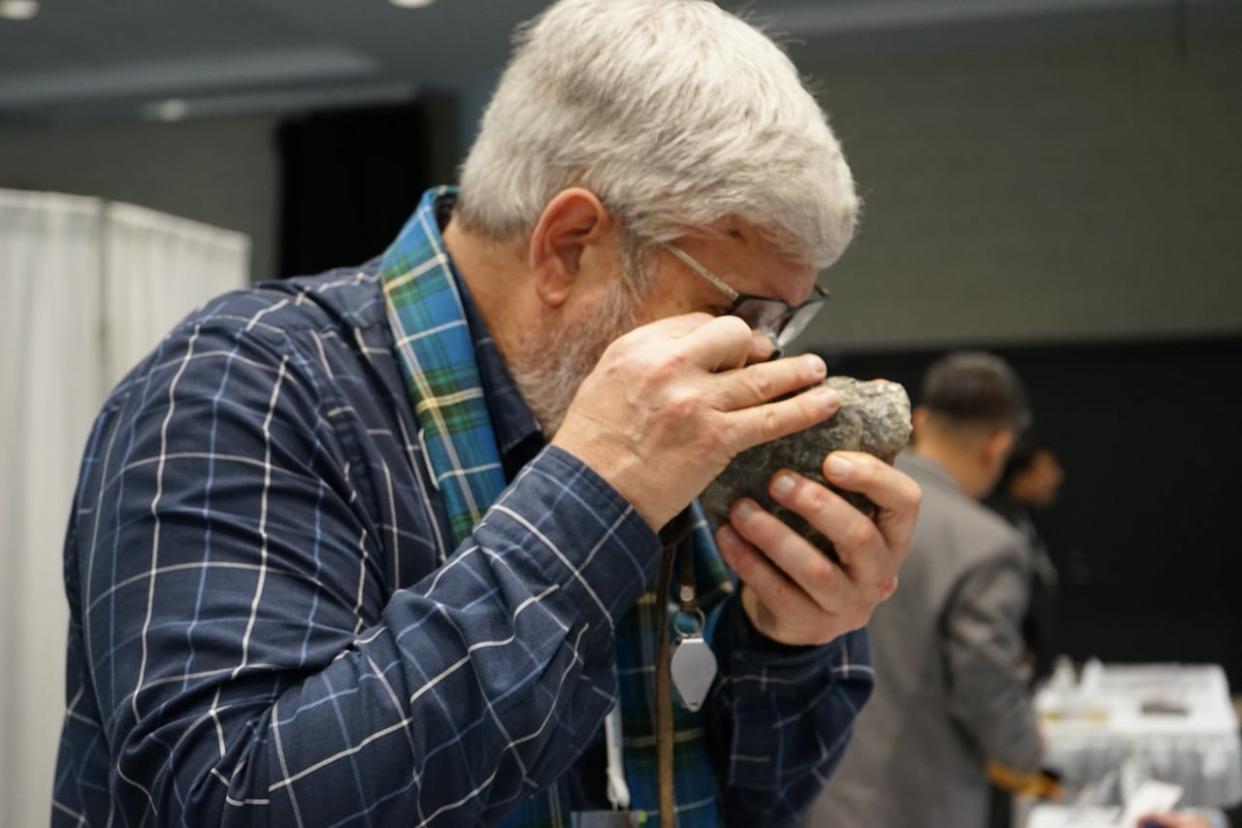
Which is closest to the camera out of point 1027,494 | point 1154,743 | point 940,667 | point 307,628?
point 307,628

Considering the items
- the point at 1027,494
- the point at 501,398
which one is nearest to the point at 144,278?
the point at 501,398

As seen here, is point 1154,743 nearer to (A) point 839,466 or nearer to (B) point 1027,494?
(B) point 1027,494

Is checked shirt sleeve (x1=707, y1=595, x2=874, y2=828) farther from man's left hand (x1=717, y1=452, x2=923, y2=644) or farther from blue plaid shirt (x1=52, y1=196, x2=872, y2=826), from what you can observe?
blue plaid shirt (x1=52, y1=196, x2=872, y2=826)

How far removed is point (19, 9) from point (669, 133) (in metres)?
3.48

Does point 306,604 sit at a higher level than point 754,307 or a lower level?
lower

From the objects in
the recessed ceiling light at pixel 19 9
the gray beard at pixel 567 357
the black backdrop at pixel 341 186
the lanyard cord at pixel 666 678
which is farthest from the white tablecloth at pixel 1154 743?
the recessed ceiling light at pixel 19 9

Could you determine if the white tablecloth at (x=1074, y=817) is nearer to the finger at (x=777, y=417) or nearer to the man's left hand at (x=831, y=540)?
the man's left hand at (x=831, y=540)

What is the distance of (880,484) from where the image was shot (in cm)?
94

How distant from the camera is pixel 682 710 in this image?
3.66 ft

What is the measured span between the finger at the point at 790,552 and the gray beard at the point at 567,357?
0.55ft

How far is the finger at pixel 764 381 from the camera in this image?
874 millimetres

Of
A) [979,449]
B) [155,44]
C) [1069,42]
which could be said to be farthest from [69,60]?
[1069,42]

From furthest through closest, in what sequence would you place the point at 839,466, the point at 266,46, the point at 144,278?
the point at 266,46
the point at 144,278
the point at 839,466

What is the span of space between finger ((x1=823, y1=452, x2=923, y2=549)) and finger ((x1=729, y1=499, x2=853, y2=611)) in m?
0.05
